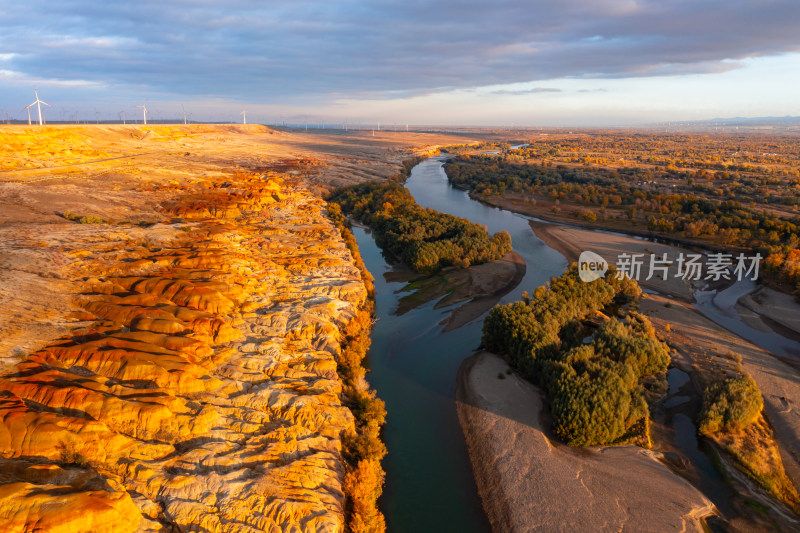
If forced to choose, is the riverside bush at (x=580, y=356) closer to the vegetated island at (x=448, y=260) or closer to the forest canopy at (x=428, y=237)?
the vegetated island at (x=448, y=260)

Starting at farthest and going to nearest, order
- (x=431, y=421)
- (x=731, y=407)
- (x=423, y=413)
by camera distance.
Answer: (x=423, y=413) → (x=431, y=421) → (x=731, y=407)

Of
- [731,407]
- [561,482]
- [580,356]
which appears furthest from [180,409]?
[731,407]

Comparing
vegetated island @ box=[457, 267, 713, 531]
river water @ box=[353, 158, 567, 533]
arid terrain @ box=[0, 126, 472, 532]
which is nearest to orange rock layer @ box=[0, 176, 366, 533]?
arid terrain @ box=[0, 126, 472, 532]

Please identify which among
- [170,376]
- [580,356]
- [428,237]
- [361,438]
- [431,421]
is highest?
[428,237]

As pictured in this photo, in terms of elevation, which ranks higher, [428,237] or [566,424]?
[428,237]

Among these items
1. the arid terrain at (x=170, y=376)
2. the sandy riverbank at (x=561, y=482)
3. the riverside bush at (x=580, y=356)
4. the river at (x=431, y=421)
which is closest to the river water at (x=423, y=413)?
the river at (x=431, y=421)

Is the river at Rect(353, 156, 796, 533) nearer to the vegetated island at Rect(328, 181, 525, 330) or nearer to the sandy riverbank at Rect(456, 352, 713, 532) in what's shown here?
the sandy riverbank at Rect(456, 352, 713, 532)

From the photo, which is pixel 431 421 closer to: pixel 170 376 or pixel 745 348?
pixel 170 376
